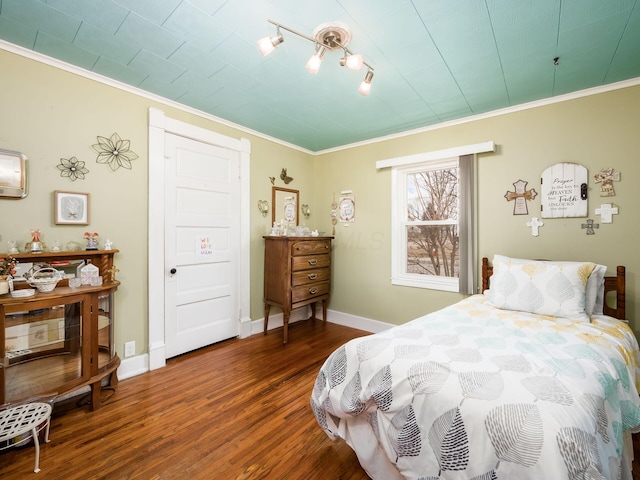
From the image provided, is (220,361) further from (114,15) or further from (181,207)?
(114,15)

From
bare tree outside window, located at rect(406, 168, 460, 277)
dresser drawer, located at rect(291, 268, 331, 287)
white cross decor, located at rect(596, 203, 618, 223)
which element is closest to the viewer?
white cross decor, located at rect(596, 203, 618, 223)

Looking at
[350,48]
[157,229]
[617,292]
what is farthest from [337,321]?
[350,48]

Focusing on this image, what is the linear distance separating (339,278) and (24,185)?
3193 millimetres

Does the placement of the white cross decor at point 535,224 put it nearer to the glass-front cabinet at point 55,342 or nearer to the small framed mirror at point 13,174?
the glass-front cabinet at point 55,342

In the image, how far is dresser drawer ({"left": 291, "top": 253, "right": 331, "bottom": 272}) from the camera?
328cm

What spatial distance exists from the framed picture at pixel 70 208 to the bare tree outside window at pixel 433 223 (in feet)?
10.4

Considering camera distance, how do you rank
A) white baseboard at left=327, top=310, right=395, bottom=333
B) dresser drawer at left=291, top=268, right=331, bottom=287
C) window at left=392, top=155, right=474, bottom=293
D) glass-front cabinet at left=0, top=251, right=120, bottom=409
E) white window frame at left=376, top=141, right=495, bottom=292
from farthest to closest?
white baseboard at left=327, top=310, right=395, bottom=333 → dresser drawer at left=291, top=268, right=331, bottom=287 → white window frame at left=376, top=141, right=495, bottom=292 → window at left=392, top=155, right=474, bottom=293 → glass-front cabinet at left=0, top=251, right=120, bottom=409

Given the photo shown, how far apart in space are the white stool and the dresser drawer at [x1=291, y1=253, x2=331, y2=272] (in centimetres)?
218

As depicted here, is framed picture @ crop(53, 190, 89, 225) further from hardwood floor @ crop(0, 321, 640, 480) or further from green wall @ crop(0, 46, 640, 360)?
hardwood floor @ crop(0, 321, 640, 480)

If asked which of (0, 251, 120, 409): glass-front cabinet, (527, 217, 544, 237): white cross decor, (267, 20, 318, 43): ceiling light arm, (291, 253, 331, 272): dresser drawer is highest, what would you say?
(267, 20, 318, 43): ceiling light arm

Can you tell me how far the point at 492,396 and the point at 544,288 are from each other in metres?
1.44

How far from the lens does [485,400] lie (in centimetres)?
106

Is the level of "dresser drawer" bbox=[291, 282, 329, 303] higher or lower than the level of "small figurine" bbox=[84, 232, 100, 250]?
lower

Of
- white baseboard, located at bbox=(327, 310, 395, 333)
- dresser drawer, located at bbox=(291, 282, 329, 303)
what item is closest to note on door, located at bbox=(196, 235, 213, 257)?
dresser drawer, located at bbox=(291, 282, 329, 303)
